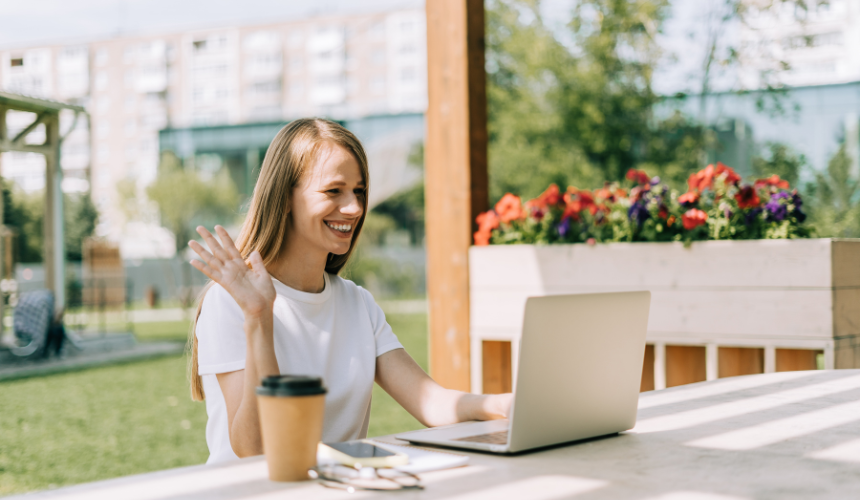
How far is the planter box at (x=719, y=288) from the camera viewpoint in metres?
2.77

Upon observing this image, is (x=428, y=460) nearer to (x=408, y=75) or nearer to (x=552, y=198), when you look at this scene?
(x=552, y=198)

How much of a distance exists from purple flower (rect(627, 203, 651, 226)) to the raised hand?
7.24 feet

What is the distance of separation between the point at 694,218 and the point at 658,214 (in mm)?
161

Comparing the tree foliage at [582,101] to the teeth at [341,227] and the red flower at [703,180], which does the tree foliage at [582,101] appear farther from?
the teeth at [341,227]

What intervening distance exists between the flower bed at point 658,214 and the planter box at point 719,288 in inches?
2.8

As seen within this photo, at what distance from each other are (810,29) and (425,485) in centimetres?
915

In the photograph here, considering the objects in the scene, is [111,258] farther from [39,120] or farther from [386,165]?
[386,165]

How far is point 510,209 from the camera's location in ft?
11.5

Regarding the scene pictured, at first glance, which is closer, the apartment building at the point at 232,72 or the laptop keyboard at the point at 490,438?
the laptop keyboard at the point at 490,438

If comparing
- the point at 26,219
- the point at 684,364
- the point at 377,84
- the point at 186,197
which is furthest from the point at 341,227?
the point at 377,84

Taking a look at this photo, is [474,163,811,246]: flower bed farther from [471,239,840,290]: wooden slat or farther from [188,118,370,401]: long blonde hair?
[188,118,370,401]: long blonde hair

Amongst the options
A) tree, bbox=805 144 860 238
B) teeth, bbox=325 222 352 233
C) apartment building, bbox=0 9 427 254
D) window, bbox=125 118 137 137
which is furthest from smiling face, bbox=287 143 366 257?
window, bbox=125 118 137 137

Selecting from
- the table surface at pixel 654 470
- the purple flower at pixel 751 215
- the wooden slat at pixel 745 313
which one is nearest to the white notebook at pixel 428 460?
the table surface at pixel 654 470

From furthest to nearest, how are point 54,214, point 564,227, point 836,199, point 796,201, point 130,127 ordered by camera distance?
point 130,127, point 54,214, point 836,199, point 564,227, point 796,201
